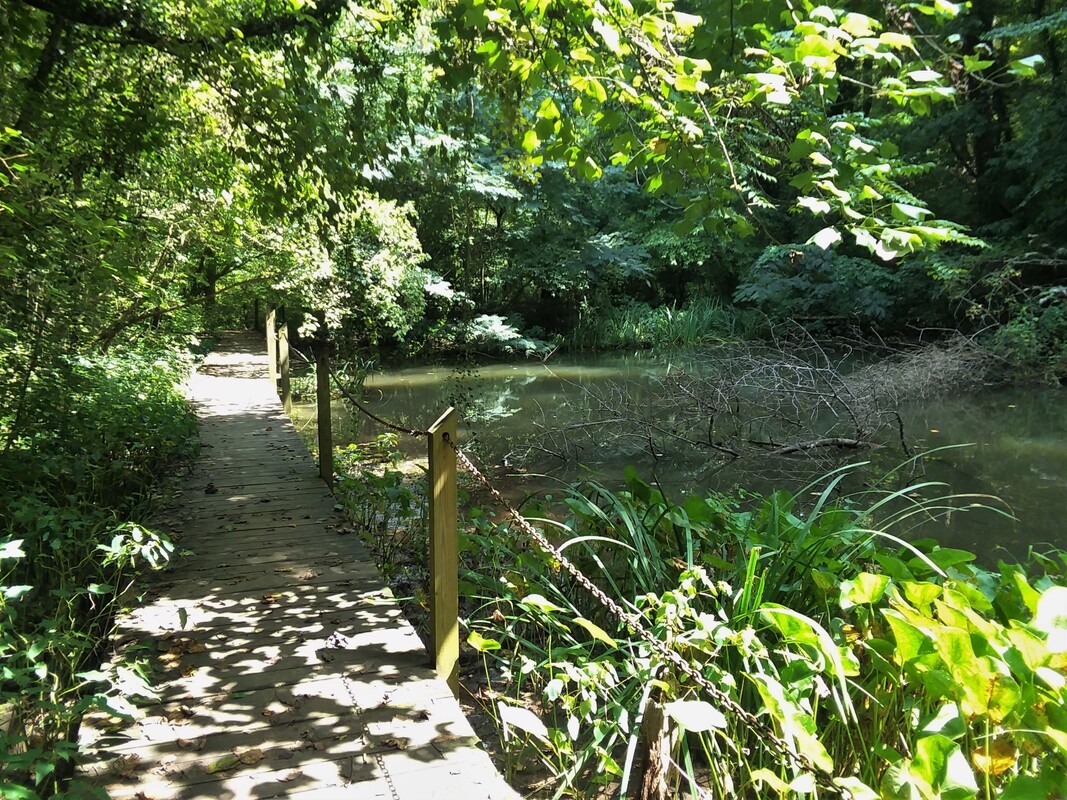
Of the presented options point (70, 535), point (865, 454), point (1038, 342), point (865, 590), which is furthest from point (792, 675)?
point (1038, 342)

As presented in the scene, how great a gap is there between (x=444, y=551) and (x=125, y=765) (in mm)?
1267

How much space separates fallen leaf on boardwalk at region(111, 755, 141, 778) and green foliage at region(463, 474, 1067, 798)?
117cm

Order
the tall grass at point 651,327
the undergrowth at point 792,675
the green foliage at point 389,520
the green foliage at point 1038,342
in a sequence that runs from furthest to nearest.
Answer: the tall grass at point 651,327
the green foliage at point 1038,342
the green foliage at point 389,520
the undergrowth at point 792,675

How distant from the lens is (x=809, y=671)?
2201 mm

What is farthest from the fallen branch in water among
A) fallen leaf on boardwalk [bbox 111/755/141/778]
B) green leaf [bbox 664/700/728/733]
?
fallen leaf on boardwalk [bbox 111/755/141/778]

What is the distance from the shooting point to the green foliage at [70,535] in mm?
2316

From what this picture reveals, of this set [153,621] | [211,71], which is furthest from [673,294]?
[153,621]

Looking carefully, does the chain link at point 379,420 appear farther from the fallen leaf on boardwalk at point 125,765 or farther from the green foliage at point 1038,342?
the green foliage at point 1038,342

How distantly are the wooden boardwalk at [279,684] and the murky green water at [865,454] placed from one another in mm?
1814

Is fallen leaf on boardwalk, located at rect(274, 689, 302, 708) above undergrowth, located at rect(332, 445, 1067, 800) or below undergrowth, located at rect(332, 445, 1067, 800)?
below

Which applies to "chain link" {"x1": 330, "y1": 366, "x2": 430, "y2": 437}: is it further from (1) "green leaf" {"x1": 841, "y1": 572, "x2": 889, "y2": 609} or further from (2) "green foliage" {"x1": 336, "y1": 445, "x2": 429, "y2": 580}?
(1) "green leaf" {"x1": 841, "y1": 572, "x2": 889, "y2": 609}

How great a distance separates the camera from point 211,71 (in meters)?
5.51

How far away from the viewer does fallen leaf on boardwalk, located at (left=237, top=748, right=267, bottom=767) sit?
2.40m

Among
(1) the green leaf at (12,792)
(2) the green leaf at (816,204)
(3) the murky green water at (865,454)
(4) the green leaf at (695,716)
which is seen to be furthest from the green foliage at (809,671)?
(3) the murky green water at (865,454)
